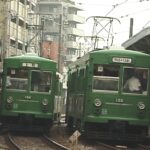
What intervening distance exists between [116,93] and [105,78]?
0.58m

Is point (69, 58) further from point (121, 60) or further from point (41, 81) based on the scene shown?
point (121, 60)

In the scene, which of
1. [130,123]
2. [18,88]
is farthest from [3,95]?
[130,123]

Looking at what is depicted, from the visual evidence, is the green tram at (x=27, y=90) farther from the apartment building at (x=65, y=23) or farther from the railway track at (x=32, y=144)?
the apartment building at (x=65, y=23)

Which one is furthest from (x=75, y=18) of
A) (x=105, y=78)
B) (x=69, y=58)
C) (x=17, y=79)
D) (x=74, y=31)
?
(x=105, y=78)

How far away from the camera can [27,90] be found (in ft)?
76.0

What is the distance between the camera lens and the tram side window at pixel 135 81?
63.7 feet

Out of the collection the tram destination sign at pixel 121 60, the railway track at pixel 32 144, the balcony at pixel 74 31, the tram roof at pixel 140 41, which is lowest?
the railway track at pixel 32 144

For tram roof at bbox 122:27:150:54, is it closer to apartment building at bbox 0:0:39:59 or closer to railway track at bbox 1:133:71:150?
railway track at bbox 1:133:71:150

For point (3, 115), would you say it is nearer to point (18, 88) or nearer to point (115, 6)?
point (18, 88)

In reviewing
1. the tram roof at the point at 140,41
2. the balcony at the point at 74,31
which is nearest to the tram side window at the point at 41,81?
the tram roof at the point at 140,41

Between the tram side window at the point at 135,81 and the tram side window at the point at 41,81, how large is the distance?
4.77m

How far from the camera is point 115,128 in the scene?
64.3 ft

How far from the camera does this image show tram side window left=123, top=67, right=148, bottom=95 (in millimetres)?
19406

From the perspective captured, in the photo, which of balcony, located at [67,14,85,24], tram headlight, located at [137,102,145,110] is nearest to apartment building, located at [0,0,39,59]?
balcony, located at [67,14,85,24]
